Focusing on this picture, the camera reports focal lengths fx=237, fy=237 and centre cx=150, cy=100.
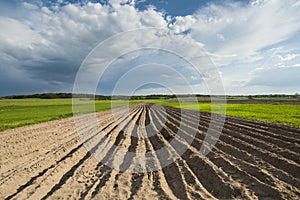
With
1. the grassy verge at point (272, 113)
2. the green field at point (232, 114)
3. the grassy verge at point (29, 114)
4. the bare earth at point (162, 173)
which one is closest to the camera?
the bare earth at point (162, 173)

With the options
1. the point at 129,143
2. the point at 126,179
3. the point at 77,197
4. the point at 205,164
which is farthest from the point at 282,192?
the point at 129,143

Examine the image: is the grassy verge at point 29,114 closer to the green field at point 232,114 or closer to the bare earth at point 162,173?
the green field at point 232,114

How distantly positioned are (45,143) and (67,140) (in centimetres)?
113

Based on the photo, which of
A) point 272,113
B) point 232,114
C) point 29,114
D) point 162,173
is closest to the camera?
point 162,173

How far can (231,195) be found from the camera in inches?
215

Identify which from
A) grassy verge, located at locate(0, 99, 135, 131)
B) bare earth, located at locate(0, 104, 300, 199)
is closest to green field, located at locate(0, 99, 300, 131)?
grassy verge, located at locate(0, 99, 135, 131)

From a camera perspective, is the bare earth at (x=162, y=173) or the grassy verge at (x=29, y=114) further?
the grassy verge at (x=29, y=114)

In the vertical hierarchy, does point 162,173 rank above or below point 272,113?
below

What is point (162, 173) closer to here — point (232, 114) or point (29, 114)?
point (232, 114)

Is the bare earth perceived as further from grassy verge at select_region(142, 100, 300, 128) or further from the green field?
the green field

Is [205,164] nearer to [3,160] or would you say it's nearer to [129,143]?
[129,143]

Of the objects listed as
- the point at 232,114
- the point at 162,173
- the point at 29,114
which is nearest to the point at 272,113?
the point at 232,114

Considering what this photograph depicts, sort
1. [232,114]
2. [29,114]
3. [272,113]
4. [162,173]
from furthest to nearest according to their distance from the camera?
[29,114] < [232,114] < [272,113] < [162,173]

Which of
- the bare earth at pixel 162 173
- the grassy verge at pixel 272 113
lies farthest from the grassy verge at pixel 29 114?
the grassy verge at pixel 272 113
